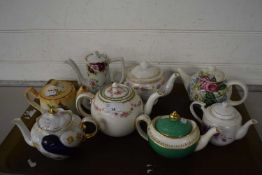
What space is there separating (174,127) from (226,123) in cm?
13

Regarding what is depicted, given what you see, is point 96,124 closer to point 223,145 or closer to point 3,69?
point 223,145

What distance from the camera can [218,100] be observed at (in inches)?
27.8

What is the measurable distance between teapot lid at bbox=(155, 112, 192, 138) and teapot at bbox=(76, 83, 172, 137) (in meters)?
0.07

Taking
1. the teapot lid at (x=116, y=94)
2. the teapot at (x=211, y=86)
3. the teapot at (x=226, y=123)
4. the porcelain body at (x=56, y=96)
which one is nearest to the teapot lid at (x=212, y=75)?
the teapot at (x=211, y=86)

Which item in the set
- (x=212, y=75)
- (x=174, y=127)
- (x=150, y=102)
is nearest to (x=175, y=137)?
(x=174, y=127)

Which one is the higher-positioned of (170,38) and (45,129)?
(170,38)

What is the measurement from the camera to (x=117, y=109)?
2.00 feet

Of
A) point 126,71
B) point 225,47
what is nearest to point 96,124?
point 126,71

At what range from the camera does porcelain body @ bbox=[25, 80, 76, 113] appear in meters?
0.69

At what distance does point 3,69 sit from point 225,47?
78cm

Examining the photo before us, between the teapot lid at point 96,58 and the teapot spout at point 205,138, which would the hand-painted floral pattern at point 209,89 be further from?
the teapot lid at point 96,58

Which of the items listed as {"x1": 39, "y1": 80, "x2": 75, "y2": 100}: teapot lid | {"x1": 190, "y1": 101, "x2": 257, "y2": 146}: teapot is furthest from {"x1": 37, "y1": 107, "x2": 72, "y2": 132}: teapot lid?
{"x1": 190, "y1": 101, "x2": 257, "y2": 146}: teapot

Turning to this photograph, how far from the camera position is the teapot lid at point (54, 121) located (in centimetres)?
57

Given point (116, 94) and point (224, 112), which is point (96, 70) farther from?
point (224, 112)
